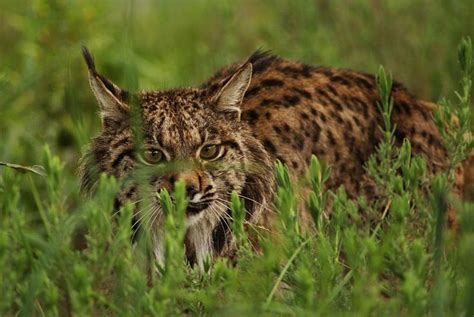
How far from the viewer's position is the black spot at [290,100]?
5.41 m

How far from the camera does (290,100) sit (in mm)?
5430

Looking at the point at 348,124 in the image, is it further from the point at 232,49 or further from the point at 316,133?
the point at 232,49

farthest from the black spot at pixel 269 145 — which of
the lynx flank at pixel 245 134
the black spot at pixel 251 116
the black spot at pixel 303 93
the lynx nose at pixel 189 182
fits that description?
the lynx nose at pixel 189 182

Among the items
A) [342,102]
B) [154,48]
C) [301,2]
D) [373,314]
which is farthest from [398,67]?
[373,314]

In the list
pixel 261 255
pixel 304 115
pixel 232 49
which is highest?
pixel 232 49

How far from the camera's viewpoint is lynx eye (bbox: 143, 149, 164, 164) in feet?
15.2

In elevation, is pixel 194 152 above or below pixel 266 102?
below

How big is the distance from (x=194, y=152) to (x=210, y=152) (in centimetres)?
10

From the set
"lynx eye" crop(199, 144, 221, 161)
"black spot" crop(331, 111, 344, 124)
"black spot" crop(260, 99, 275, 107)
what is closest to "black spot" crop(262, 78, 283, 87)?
"black spot" crop(260, 99, 275, 107)

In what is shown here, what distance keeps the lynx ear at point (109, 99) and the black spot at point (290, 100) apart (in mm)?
951

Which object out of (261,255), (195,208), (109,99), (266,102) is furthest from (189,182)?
(266,102)

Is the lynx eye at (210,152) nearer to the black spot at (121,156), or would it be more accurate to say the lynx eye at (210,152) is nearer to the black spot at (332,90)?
the black spot at (121,156)

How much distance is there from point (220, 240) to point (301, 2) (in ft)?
9.05

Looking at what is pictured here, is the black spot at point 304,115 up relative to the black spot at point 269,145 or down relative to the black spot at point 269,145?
up
